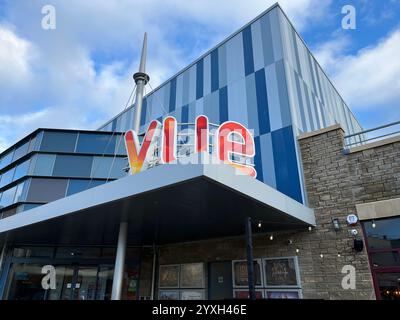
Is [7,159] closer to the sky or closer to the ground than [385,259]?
closer to the sky

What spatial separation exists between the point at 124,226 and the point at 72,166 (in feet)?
26.6

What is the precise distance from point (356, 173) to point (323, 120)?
582 centimetres

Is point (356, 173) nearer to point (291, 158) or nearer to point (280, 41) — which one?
point (291, 158)

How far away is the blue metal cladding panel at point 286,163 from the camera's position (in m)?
9.37

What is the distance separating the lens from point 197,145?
24.6 ft

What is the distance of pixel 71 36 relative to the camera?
9562 millimetres

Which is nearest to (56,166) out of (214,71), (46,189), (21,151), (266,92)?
(46,189)

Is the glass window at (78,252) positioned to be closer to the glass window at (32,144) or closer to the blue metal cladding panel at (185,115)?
the glass window at (32,144)

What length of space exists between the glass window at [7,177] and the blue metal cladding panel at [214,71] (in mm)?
11939

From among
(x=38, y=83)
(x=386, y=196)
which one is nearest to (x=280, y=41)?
(x=386, y=196)

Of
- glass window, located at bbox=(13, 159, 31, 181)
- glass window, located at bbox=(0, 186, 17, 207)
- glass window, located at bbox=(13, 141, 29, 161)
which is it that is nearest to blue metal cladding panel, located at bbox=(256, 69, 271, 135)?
glass window, located at bbox=(13, 159, 31, 181)

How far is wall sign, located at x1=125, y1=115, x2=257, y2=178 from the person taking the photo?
7582 mm

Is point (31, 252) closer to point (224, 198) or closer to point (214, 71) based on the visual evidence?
point (224, 198)
